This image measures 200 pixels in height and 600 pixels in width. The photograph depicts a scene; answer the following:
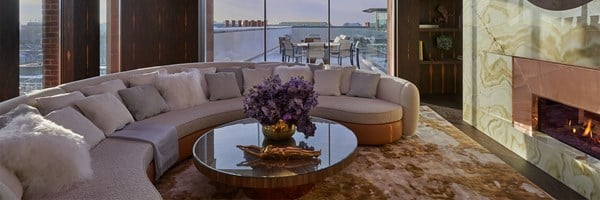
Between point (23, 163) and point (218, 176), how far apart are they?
1.01 m

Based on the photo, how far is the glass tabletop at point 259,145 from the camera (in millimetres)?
2549

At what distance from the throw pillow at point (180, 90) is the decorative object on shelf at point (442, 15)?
5231 mm

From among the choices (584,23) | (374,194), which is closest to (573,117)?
(584,23)

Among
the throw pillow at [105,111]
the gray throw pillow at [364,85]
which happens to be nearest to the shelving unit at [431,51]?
the gray throw pillow at [364,85]

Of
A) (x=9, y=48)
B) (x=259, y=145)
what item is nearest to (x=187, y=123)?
(x=259, y=145)

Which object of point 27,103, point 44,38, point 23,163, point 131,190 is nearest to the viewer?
point 23,163

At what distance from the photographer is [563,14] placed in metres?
3.22

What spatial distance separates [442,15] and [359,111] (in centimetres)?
453

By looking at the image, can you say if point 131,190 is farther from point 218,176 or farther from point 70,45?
point 70,45

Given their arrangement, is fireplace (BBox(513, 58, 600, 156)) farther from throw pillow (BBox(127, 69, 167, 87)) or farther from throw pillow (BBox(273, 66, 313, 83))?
throw pillow (BBox(127, 69, 167, 87))

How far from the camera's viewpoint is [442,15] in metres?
7.84

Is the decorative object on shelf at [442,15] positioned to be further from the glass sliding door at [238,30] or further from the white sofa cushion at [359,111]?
the white sofa cushion at [359,111]

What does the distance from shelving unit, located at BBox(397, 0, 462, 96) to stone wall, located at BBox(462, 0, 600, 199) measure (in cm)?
231

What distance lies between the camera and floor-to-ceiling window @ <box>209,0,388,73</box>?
27.2 feet
